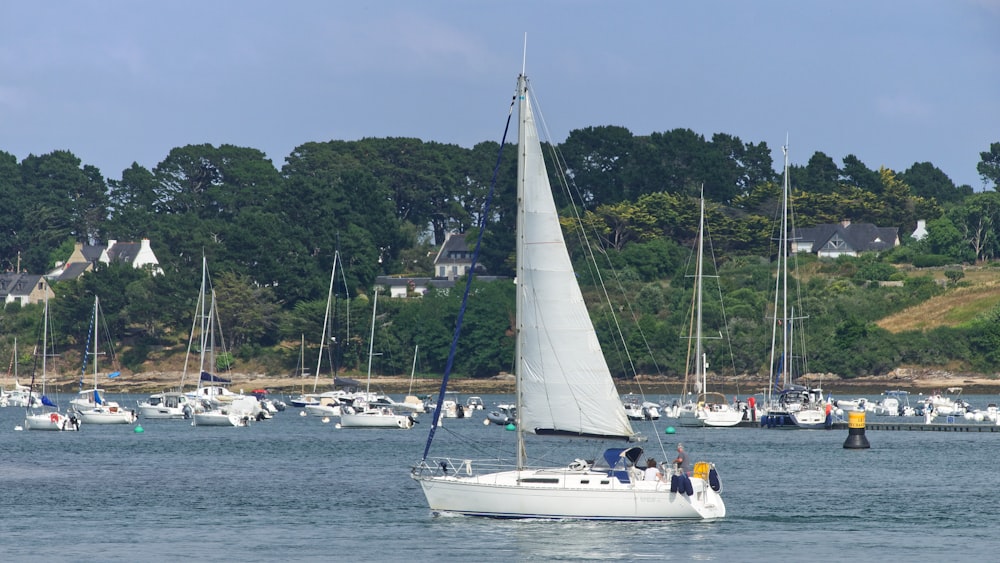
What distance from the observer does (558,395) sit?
146ft

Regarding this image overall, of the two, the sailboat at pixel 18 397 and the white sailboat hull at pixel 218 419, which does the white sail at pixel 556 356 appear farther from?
the sailboat at pixel 18 397

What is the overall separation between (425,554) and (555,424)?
212 inches

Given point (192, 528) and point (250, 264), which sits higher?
point (250, 264)

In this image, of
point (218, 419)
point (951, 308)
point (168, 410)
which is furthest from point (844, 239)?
point (218, 419)

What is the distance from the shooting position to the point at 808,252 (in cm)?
18238

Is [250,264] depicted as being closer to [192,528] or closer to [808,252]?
[808,252]

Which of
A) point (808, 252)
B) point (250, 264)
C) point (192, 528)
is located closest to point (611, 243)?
point (808, 252)

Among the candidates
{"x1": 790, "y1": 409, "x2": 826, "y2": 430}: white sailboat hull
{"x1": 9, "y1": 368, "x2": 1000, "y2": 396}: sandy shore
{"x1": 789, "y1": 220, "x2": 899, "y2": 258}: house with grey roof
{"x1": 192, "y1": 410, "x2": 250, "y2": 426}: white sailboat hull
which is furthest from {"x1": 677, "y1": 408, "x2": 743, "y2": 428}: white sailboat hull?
{"x1": 789, "y1": 220, "x2": 899, "y2": 258}: house with grey roof

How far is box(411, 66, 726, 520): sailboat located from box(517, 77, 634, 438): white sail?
3 cm

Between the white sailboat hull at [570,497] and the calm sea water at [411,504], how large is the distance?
56 cm

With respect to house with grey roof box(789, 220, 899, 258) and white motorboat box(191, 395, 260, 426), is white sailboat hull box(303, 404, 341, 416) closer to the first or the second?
white motorboat box(191, 395, 260, 426)

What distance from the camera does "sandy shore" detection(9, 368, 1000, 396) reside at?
A: 5694 inches

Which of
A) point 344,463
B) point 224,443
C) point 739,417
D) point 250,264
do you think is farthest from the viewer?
point 250,264

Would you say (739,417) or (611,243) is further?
(611,243)
